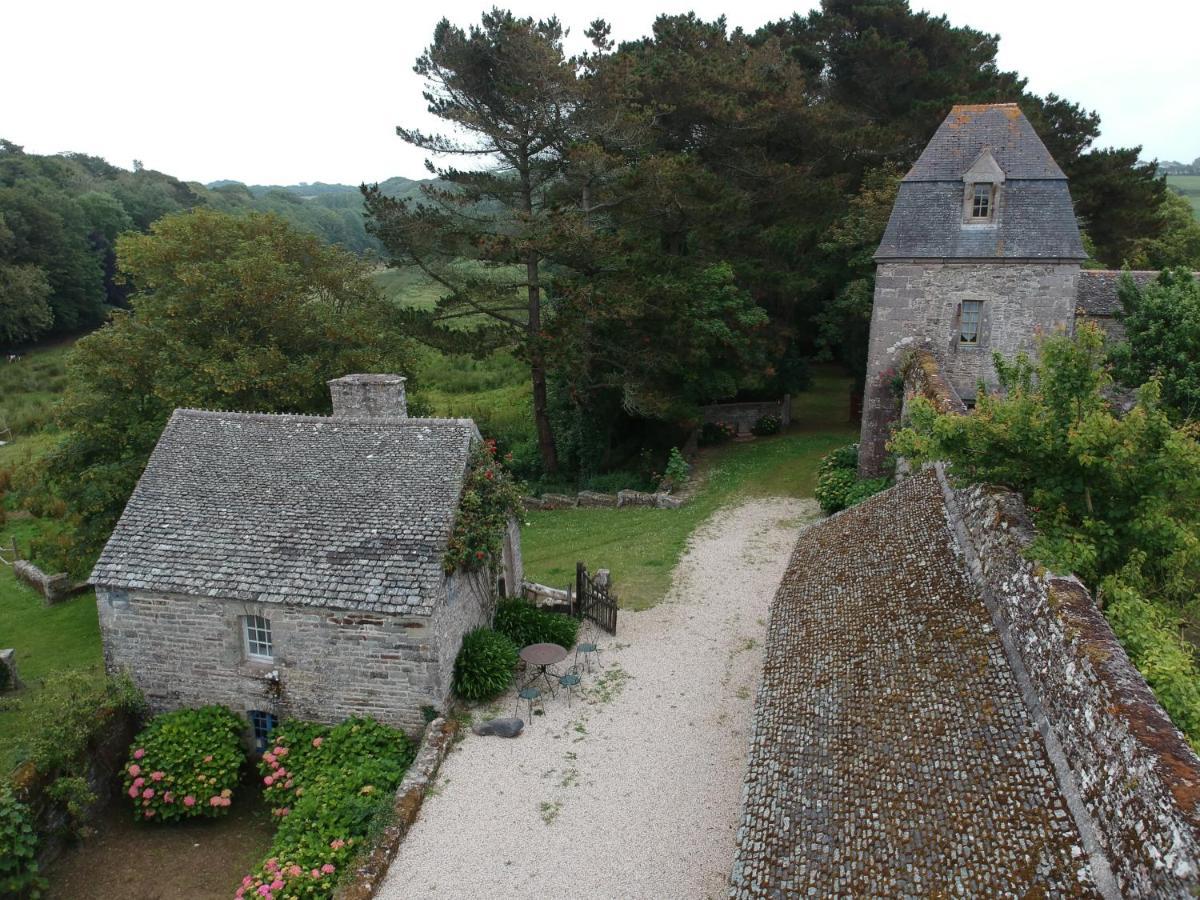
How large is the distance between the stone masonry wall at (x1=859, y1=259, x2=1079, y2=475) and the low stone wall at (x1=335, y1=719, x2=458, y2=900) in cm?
1549

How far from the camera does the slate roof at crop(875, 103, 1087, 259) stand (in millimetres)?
21078

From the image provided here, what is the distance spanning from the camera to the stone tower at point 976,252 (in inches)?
833

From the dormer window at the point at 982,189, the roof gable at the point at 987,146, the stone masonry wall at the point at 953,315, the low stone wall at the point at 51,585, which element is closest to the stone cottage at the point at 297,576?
the low stone wall at the point at 51,585

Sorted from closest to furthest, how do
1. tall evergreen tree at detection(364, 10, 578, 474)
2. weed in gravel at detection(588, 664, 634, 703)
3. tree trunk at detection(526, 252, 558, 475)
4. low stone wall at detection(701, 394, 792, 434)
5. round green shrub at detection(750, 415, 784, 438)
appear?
weed in gravel at detection(588, 664, 634, 703), tall evergreen tree at detection(364, 10, 578, 474), tree trunk at detection(526, 252, 558, 475), round green shrub at detection(750, 415, 784, 438), low stone wall at detection(701, 394, 792, 434)

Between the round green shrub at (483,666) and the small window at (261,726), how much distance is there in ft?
11.3

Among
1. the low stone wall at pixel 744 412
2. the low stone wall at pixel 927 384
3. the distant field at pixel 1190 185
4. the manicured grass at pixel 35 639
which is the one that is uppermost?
the distant field at pixel 1190 185

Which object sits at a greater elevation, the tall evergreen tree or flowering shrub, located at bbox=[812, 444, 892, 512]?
the tall evergreen tree

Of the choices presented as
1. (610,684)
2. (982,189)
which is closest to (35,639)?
(610,684)

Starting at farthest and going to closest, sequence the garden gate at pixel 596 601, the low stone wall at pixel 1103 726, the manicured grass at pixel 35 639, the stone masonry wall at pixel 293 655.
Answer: the garden gate at pixel 596 601
the manicured grass at pixel 35 639
the stone masonry wall at pixel 293 655
the low stone wall at pixel 1103 726

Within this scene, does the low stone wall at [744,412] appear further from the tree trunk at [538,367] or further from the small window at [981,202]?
the small window at [981,202]

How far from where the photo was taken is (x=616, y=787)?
12.3 metres

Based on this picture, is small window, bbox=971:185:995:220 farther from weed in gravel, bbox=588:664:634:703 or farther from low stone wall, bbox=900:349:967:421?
weed in gravel, bbox=588:664:634:703

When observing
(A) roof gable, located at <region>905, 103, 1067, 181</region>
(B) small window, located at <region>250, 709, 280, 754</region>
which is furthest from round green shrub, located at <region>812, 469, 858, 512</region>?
(B) small window, located at <region>250, 709, 280, 754</region>

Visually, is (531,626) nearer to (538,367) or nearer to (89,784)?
(89,784)
